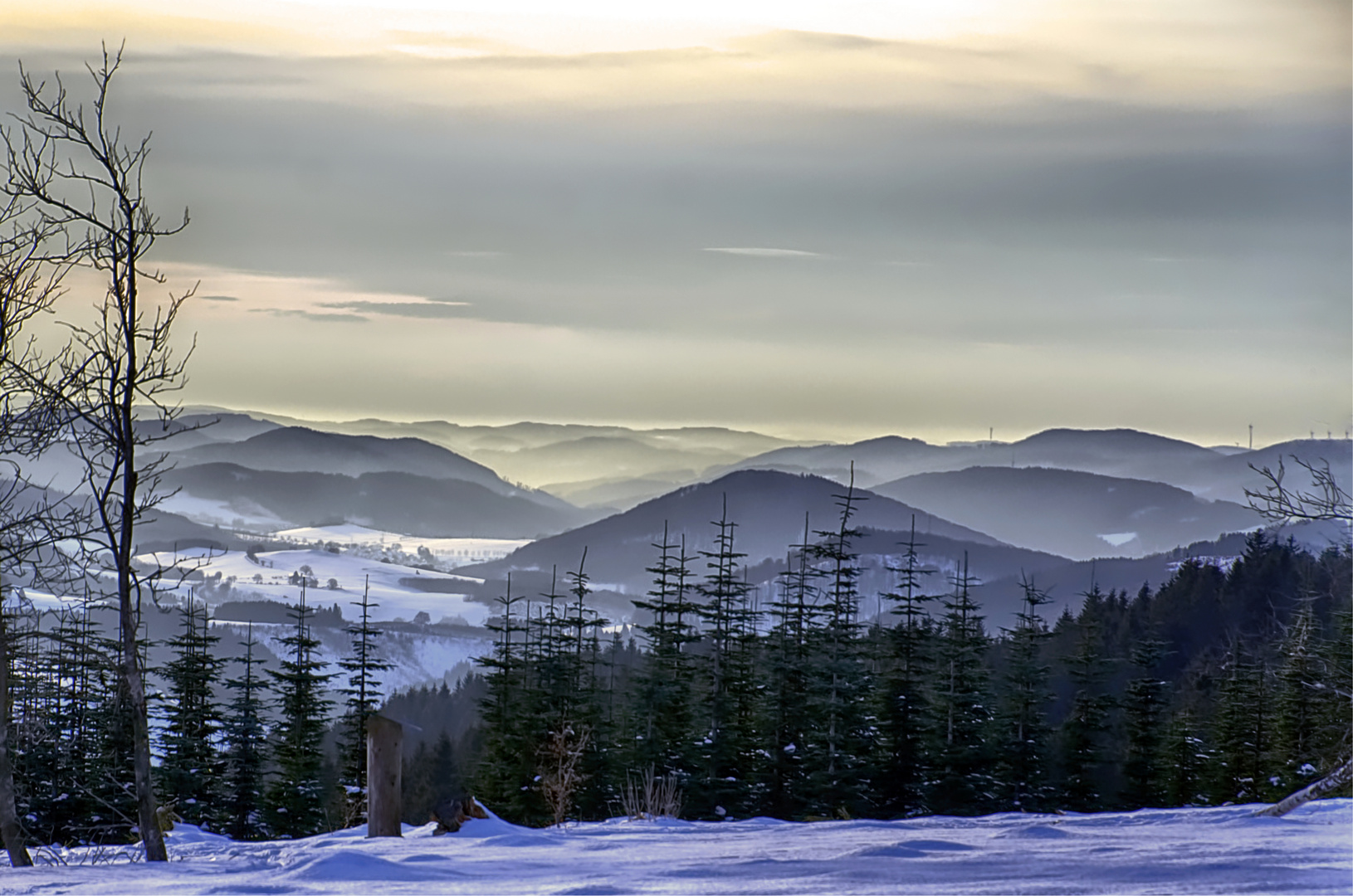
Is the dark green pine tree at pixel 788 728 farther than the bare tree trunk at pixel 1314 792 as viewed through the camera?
Yes

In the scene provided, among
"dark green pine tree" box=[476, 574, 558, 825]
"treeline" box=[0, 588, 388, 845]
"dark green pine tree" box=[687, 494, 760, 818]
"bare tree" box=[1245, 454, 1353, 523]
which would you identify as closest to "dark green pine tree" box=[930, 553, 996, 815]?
"dark green pine tree" box=[687, 494, 760, 818]

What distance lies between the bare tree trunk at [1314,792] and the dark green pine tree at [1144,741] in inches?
1517

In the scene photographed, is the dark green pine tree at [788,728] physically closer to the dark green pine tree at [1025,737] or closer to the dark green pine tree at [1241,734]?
the dark green pine tree at [1025,737]

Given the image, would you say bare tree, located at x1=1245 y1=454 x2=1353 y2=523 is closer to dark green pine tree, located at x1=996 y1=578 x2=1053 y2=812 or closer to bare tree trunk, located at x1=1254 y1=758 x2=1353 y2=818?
bare tree trunk, located at x1=1254 y1=758 x2=1353 y2=818

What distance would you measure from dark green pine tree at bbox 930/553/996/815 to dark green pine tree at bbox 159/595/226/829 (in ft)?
87.7

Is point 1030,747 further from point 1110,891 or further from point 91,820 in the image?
point 1110,891

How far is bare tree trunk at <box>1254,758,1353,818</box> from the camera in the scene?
1120 cm

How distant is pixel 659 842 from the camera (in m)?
10.4

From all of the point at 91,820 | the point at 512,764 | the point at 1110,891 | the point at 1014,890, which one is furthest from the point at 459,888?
the point at 512,764

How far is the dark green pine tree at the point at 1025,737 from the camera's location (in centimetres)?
4625

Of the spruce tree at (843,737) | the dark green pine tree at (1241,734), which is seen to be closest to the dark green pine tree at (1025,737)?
the spruce tree at (843,737)

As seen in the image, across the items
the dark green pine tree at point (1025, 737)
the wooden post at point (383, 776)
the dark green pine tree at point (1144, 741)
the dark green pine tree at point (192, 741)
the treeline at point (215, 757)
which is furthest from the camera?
the dark green pine tree at point (1144, 741)

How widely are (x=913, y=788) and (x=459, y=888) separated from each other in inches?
1526

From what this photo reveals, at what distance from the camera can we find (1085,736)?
49.4 metres
